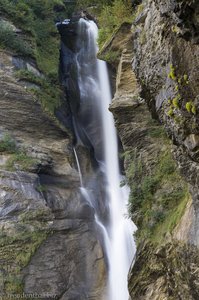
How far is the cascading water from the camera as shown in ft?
38.3

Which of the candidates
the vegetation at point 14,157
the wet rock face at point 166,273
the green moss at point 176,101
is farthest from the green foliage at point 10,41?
the green moss at point 176,101

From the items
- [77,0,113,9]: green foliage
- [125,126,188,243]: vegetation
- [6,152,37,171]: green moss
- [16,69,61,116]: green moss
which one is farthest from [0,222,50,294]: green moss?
[77,0,113,9]: green foliage

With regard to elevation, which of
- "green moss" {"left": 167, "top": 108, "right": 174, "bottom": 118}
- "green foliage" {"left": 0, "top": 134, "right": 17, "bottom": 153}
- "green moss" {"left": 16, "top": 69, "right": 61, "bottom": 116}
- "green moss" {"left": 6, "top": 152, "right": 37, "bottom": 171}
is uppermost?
"green moss" {"left": 16, "top": 69, "right": 61, "bottom": 116}

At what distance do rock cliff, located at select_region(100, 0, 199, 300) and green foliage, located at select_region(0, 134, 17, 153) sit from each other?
445 cm

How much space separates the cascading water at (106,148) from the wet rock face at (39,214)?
18.8 inches

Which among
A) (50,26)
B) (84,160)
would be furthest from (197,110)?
(50,26)

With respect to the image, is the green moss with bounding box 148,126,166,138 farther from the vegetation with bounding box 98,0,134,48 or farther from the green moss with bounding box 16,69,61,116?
the green moss with bounding box 16,69,61,116

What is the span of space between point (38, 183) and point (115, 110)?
4.05 meters

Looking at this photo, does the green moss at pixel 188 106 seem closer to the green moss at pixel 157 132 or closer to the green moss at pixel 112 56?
the green moss at pixel 157 132

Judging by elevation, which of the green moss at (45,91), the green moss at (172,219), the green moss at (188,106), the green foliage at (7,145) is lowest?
the green moss at (172,219)

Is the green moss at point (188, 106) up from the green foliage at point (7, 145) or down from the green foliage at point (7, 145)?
down

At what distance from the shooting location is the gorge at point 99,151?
21.4 feet

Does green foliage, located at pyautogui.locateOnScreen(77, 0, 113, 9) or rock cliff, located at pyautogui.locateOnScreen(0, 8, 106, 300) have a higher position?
green foliage, located at pyautogui.locateOnScreen(77, 0, 113, 9)

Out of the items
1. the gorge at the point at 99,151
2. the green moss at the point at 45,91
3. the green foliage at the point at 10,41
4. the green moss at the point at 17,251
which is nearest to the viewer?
the gorge at the point at 99,151
